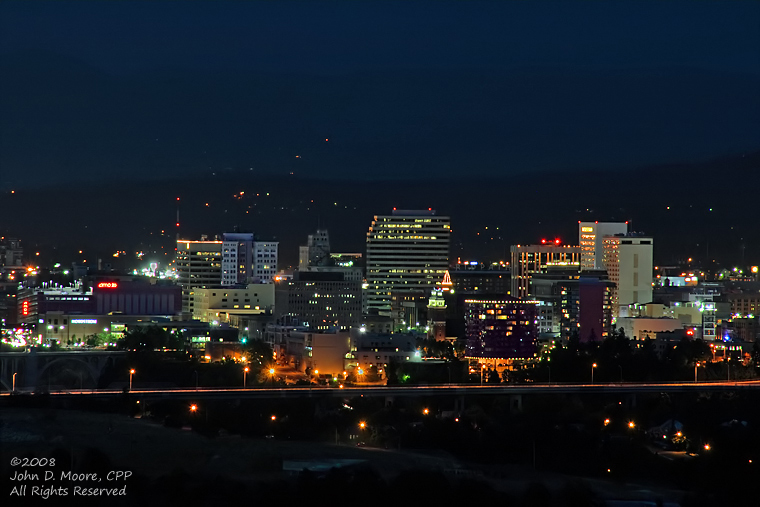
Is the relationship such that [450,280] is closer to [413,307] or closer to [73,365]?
[413,307]

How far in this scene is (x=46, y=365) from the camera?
53000mm

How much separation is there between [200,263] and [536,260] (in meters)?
16.1

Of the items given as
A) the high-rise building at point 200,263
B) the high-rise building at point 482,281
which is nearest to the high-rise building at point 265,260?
the high-rise building at point 200,263

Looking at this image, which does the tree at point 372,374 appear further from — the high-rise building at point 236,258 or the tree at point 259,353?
the high-rise building at point 236,258

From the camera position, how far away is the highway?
44.2 metres

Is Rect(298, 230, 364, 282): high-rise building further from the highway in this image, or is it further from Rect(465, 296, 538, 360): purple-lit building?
the highway

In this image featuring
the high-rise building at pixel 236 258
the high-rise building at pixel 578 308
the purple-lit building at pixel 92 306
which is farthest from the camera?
the high-rise building at pixel 236 258

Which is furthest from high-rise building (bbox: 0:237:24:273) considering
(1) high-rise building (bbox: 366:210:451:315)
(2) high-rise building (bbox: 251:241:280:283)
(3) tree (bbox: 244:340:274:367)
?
(3) tree (bbox: 244:340:274:367)

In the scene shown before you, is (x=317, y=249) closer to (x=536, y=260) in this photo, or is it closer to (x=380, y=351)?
(x=536, y=260)

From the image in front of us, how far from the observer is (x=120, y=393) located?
4453cm

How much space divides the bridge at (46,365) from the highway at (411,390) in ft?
14.9

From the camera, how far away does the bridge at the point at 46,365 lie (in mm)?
51312

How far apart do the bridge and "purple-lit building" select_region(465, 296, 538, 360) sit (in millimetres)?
11734

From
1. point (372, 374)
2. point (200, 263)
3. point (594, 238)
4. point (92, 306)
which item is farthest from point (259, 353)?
point (594, 238)
